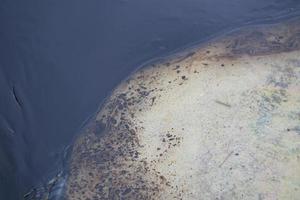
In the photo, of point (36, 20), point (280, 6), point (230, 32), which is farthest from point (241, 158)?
point (36, 20)

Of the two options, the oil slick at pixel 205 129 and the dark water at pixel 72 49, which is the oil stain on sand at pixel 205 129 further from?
the dark water at pixel 72 49

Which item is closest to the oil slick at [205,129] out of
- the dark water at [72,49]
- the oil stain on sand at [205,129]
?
the oil stain on sand at [205,129]

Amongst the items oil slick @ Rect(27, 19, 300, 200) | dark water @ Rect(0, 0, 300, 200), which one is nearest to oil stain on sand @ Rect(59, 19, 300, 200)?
oil slick @ Rect(27, 19, 300, 200)

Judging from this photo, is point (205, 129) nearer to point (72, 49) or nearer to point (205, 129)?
point (205, 129)

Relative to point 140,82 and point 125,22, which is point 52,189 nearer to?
point 140,82

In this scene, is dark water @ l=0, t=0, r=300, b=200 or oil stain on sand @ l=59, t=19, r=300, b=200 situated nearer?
oil stain on sand @ l=59, t=19, r=300, b=200

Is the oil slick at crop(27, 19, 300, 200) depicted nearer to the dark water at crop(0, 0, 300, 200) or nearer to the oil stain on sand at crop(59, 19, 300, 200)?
the oil stain on sand at crop(59, 19, 300, 200)
